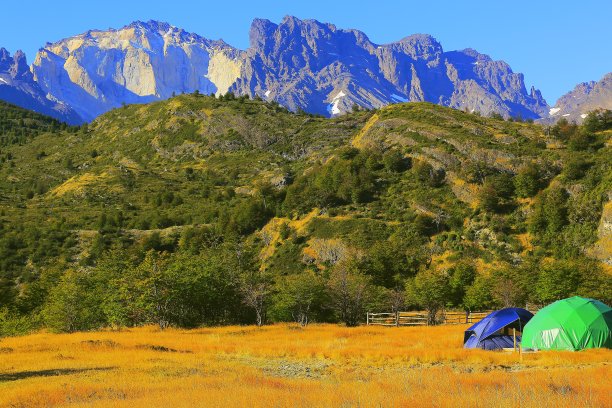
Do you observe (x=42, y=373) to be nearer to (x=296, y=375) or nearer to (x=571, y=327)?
(x=296, y=375)

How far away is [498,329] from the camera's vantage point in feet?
102

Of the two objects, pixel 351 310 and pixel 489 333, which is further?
pixel 351 310

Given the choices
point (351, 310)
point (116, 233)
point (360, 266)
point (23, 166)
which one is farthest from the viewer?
point (23, 166)

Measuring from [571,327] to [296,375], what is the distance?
1506cm

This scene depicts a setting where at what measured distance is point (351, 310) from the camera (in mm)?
62031

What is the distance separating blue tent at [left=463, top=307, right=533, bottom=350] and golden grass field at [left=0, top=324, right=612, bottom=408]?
8.17ft

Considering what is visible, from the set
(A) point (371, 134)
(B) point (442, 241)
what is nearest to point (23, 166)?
(A) point (371, 134)

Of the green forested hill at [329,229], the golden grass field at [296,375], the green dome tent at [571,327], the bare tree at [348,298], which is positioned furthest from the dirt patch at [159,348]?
the bare tree at [348,298]

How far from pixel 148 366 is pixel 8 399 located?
8.24 m

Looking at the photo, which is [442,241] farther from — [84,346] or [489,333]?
[84,346]

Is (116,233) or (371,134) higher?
(371,134)

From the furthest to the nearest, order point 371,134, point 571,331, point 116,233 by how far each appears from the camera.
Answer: point 371,134, point 116,233, point 571,331

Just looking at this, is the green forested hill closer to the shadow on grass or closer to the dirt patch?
the dirt patch

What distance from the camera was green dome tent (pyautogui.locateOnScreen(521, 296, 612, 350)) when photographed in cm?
2728
